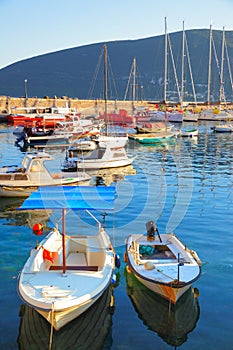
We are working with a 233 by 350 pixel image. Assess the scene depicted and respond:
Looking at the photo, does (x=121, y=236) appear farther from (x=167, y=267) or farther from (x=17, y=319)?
(x=17, y=319)

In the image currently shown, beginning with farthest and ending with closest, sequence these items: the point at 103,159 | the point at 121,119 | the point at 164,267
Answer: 1. the point at 121,119
2. the point at 103,159
3. the point at 164,267

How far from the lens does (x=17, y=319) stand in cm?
1128

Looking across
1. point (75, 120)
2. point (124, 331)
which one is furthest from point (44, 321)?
point (75, 120)

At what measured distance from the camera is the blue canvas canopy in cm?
1272

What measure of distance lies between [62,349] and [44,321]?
1142mm

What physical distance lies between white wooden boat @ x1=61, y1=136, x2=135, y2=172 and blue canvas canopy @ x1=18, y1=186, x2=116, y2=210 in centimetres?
1807

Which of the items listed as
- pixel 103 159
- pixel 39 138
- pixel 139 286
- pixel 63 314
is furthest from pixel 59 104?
pixel 63 314

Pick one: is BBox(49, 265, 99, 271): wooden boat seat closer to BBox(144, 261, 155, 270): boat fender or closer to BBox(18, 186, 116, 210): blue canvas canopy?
BBox(144, 261, 155, 270): boat fender

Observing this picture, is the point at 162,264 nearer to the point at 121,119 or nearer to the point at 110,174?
the point at 110,174

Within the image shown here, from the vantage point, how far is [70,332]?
34.0 feet

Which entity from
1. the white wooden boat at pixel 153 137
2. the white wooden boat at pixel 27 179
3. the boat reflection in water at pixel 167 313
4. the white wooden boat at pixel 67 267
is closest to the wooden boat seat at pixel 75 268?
the white wooden boat at pixel 67 267

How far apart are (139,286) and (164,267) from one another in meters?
1.14

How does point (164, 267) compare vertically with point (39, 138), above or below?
above

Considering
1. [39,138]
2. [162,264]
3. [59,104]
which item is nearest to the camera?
[162,264]
